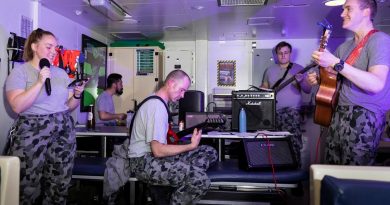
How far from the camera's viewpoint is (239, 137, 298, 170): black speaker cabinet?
237 cm

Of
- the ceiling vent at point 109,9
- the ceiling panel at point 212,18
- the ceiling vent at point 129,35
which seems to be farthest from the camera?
the ceiling vent at point 129,35

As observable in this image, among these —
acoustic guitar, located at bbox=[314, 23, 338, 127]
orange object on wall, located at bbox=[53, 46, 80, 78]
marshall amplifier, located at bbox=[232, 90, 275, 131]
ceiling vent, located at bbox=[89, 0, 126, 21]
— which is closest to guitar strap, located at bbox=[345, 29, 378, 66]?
acoustic guitar, located at bbox=[314, 23, 338, 127]

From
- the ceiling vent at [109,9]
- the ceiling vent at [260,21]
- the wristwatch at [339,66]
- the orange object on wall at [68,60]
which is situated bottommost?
the wristwatch at [339,66]

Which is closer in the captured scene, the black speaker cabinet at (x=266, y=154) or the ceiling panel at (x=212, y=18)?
the black speaker cabinet at (x=266, y=154)

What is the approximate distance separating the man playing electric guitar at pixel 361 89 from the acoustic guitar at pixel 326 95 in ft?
0.29

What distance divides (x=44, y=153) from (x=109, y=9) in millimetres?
2115

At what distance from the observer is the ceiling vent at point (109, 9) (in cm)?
346

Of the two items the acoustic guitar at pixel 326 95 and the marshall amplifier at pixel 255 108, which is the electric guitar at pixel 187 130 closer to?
the marshall amplifier at pixel 255 108

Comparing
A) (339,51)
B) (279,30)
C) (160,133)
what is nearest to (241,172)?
(160,133)

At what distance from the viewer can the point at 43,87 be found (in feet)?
7.14

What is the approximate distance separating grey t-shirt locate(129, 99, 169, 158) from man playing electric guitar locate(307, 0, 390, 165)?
40.6 inches

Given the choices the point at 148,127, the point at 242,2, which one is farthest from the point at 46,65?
the point at 242,2

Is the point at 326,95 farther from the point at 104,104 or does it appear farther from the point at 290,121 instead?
the point at 104,104

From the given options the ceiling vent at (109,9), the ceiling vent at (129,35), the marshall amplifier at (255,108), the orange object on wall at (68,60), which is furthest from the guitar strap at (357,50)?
the ceiling vent at (129,35)
